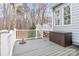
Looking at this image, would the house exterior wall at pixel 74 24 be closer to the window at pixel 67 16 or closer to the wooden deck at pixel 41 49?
the window at pixel 67 16

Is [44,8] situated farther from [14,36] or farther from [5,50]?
[5,50]

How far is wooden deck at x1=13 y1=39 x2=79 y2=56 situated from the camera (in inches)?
103

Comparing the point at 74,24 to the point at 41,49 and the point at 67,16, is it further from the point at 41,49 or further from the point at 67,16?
the point at 41,49

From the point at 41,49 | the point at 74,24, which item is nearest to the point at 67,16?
the point at 74,24

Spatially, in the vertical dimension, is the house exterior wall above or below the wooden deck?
above

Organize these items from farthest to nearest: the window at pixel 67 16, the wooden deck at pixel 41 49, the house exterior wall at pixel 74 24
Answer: the window at pixel 67 16, the house exterior wall at pixel 74 24, the wooden deck at pixel 41 49

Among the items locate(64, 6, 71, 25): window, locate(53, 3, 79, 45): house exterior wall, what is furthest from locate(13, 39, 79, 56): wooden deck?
locate(64, 6, 71, 25): window

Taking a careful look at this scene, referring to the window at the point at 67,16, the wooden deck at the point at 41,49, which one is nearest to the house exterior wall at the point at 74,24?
the window at the point at 67,16

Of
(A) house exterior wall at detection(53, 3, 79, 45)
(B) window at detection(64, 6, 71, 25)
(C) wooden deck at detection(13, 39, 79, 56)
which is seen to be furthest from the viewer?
(B) window at detection(64, 6, 71, 25)

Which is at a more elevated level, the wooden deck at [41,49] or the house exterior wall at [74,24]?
the house exterior wall at [74,24]

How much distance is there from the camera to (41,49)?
9.02ft

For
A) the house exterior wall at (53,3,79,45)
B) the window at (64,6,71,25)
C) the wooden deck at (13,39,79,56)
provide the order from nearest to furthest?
the wooden deck at (13,39,79,56)
the house exterior wall at (53,3,79,45)
the window at (64,6,71,25)

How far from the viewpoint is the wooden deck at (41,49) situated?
2615mm

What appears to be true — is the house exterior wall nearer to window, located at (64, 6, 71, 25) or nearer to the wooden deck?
window, located at (64, 6, 71, 25)
